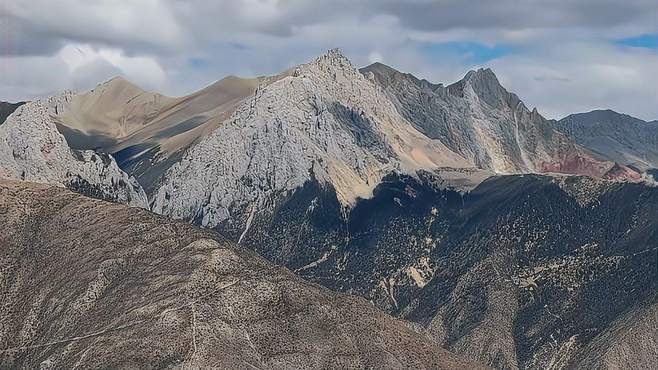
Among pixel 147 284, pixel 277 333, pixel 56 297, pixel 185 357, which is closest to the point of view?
pixel 185 357

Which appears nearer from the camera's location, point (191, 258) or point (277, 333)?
point (277, 333)

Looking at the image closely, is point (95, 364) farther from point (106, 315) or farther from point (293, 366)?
point (293, 366)

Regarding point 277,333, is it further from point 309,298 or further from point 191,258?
point 191,258

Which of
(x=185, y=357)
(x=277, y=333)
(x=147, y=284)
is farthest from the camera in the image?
(x=147, y=284)

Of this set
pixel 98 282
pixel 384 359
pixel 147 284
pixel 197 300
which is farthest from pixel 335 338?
pixel 98 282

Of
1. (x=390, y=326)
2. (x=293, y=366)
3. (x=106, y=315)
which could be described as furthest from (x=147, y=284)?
(x=390, y=326)

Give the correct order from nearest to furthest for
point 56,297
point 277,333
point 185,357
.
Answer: point 185,357 < point 277,333 < point 56,297

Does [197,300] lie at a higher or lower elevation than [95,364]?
higher

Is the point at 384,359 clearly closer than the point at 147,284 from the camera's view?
Yes

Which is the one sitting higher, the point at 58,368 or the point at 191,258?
the point at 191,258
